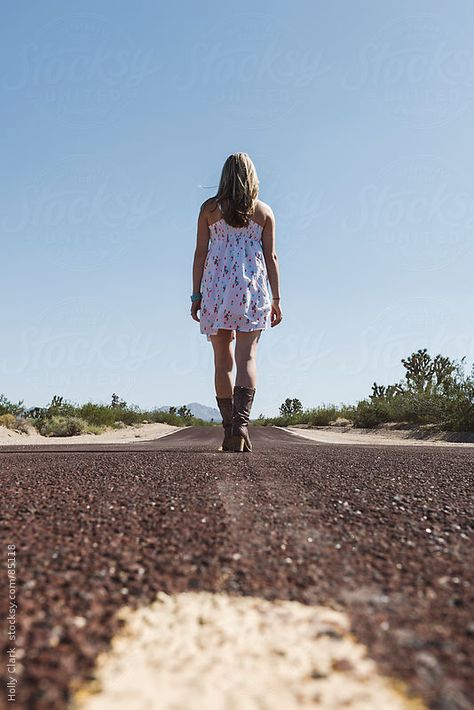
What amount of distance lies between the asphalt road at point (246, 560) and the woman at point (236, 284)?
1941 millimetres

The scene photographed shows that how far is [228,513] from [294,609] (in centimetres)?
72

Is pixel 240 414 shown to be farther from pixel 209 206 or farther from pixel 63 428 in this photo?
pixel 63 428

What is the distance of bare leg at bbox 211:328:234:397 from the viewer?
444cm

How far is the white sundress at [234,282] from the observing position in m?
4.28

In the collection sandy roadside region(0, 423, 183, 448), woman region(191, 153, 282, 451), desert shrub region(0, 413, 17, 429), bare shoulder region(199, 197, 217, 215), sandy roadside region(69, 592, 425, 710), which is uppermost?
bare shoulder region(199, 197, 217, 215)

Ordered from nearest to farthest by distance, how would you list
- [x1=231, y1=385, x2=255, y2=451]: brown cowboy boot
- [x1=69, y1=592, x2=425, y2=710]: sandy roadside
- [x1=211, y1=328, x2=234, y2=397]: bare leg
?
[x1=69, y1=592, x2=425, y2=710]: sandy roadside, [x1=231, y1=385, x2=255, y2=451]: brown cowboy boot, [x1=211, y1=328, x2=234, y2=397]: bare leg

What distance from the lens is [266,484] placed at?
230 cm

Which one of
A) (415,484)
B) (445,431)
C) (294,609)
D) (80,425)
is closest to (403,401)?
(445,431)

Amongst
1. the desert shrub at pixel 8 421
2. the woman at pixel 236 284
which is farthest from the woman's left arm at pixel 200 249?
the desert shrub at pixel 8 421

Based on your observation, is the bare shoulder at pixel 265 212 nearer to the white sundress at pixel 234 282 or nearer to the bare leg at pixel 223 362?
the white sundress at pixel 234 282

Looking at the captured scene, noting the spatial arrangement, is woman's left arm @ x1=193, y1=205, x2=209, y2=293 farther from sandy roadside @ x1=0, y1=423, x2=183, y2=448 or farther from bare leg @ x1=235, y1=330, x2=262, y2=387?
Result: sandy roadside @ x1=0, y1=423, x2=183, y2=448

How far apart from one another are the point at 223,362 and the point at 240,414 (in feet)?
1.58

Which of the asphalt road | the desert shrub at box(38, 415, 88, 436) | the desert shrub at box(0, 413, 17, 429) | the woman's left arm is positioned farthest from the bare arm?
the desert shrub at box(0, 413, 17, 429)

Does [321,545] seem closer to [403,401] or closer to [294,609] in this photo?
[294,609]
